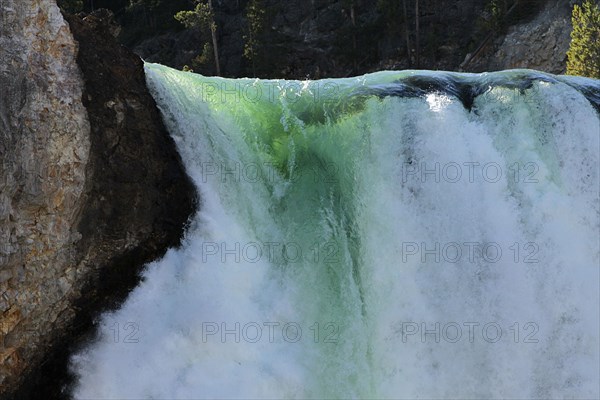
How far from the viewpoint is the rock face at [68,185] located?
748 centimetres

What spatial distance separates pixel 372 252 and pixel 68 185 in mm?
3314

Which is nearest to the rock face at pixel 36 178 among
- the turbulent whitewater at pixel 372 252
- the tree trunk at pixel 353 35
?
the turbulent whitewater at pixel 372 252

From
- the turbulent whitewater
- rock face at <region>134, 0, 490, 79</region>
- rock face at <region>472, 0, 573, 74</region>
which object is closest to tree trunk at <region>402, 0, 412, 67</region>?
rock face at <region>134, 0, 490, 79</region>

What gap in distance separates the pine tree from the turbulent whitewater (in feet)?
34.2

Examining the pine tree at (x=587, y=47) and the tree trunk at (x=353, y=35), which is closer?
the pine tree at (x=587, y=47)

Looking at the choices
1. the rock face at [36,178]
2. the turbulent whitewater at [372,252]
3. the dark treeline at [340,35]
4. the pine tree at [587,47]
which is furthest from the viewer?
the dark treeline at [340,35]

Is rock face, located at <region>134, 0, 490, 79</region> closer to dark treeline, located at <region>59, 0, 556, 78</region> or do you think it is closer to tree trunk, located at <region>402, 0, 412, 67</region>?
dark treeline, located at <region>59, 0, 556, 78</region>

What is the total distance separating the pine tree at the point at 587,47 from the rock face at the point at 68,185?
45.3 ft


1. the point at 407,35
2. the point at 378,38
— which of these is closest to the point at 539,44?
the point at 407,35

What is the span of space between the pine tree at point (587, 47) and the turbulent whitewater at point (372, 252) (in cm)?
1043

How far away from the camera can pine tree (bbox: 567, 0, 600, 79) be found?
63.2ft

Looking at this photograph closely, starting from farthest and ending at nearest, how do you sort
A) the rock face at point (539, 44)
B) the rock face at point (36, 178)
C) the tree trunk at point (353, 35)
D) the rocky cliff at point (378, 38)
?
the tree trunk at point (353, 35) < the rocky cliff at point (378, 38) < the rock face at point (539, 44) < the rock face at point (36, 178)

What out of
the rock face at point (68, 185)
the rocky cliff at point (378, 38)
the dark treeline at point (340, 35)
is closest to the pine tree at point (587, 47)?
the rocky cliff at point (378, 38)

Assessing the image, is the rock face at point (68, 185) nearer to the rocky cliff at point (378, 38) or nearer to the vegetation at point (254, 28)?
the rocky cliff at point (378, 38)
